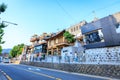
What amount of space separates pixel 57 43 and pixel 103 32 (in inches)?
955

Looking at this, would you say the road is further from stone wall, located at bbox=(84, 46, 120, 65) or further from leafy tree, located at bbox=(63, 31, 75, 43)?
leafy tree, located at bbox=(63, 31, 75, 43)

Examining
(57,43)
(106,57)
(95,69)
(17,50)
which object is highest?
(17,50)

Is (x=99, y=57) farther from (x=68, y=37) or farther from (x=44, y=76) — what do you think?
(x=68, y=37)

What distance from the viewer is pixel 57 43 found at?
176 ft

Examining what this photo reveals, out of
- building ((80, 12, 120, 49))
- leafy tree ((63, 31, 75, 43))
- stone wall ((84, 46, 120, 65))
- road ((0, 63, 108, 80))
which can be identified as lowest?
road ((0, 63, 108, 80))

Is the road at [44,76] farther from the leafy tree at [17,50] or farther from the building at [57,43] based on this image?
the leafy tree at [17,50]

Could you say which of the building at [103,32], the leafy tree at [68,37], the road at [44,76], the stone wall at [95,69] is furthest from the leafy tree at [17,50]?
the road at [44,76]

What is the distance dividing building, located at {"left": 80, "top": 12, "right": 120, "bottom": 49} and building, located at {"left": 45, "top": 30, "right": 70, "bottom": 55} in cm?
1544

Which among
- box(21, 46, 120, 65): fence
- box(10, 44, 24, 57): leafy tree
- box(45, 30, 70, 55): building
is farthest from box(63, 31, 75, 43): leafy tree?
box(10, 44, 24, 57): leafy tree

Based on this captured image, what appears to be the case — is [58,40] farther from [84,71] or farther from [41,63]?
[84,71]

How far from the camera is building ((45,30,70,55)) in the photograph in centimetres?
5119

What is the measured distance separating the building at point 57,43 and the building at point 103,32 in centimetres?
1544

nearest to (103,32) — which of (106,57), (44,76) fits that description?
(106,57)

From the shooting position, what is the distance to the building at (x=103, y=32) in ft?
92.9
